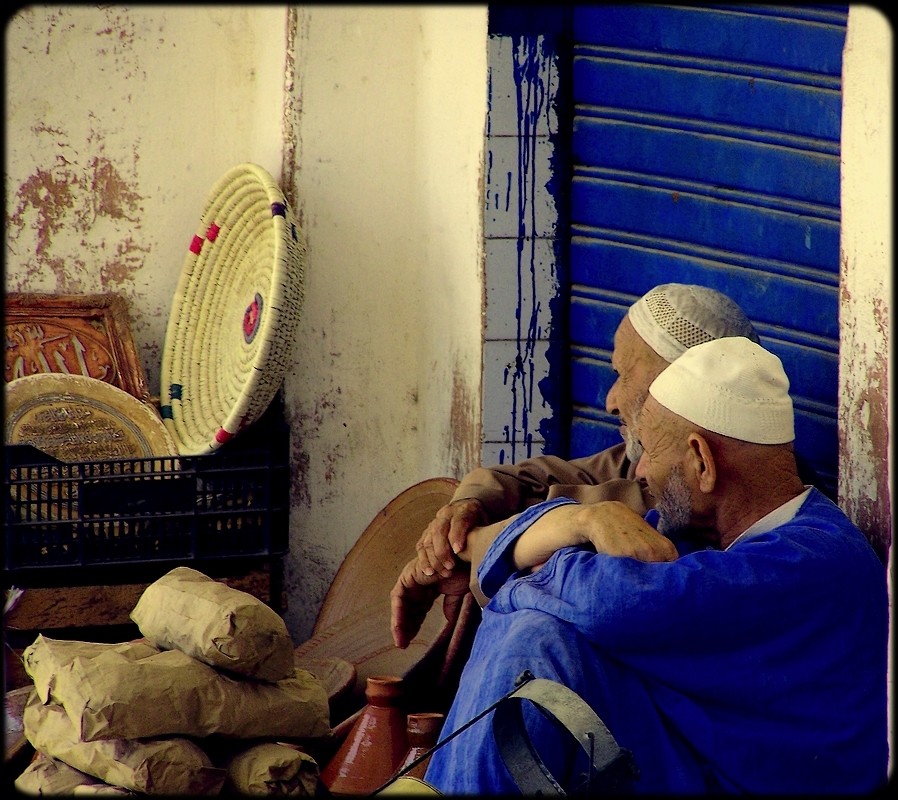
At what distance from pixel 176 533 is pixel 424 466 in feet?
2.90

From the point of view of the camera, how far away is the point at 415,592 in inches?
102

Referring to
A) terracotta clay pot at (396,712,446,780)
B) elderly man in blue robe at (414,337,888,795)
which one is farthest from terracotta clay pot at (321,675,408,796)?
elderly man in blue robe at (414,337,888,795)

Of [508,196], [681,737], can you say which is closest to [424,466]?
[508,196]

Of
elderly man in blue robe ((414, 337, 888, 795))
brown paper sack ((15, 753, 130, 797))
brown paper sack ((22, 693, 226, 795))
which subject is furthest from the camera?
brown paper sack ((15, 753, 130, 797))

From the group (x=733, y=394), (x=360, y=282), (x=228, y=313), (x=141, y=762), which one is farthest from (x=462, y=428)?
(x=733, y=394)

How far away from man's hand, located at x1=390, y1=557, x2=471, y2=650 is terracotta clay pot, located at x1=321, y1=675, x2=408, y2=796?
0.64 ft

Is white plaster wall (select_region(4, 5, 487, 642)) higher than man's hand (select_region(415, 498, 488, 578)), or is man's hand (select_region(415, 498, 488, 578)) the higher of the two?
white plaster wall (select_region(4, 5, 487, 642))

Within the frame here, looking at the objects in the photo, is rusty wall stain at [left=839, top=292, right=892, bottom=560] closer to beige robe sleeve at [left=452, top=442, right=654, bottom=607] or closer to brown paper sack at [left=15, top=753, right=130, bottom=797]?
beige robe sleeve at [left=452, top=442, right=654, bottom=607]

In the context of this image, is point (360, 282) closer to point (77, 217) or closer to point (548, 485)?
point (77, 217)

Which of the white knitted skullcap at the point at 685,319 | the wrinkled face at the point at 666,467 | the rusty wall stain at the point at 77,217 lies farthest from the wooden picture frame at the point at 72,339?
the wrinkled face at the point at 666,467

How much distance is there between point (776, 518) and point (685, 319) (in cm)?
67

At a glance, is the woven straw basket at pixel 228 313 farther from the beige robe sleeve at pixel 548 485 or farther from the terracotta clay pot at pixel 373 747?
the terracotta clay pot at pixel 373 747

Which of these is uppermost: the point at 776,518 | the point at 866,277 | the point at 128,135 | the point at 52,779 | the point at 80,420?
the point at 128,135

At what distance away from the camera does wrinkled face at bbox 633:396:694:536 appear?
84.4 inches
